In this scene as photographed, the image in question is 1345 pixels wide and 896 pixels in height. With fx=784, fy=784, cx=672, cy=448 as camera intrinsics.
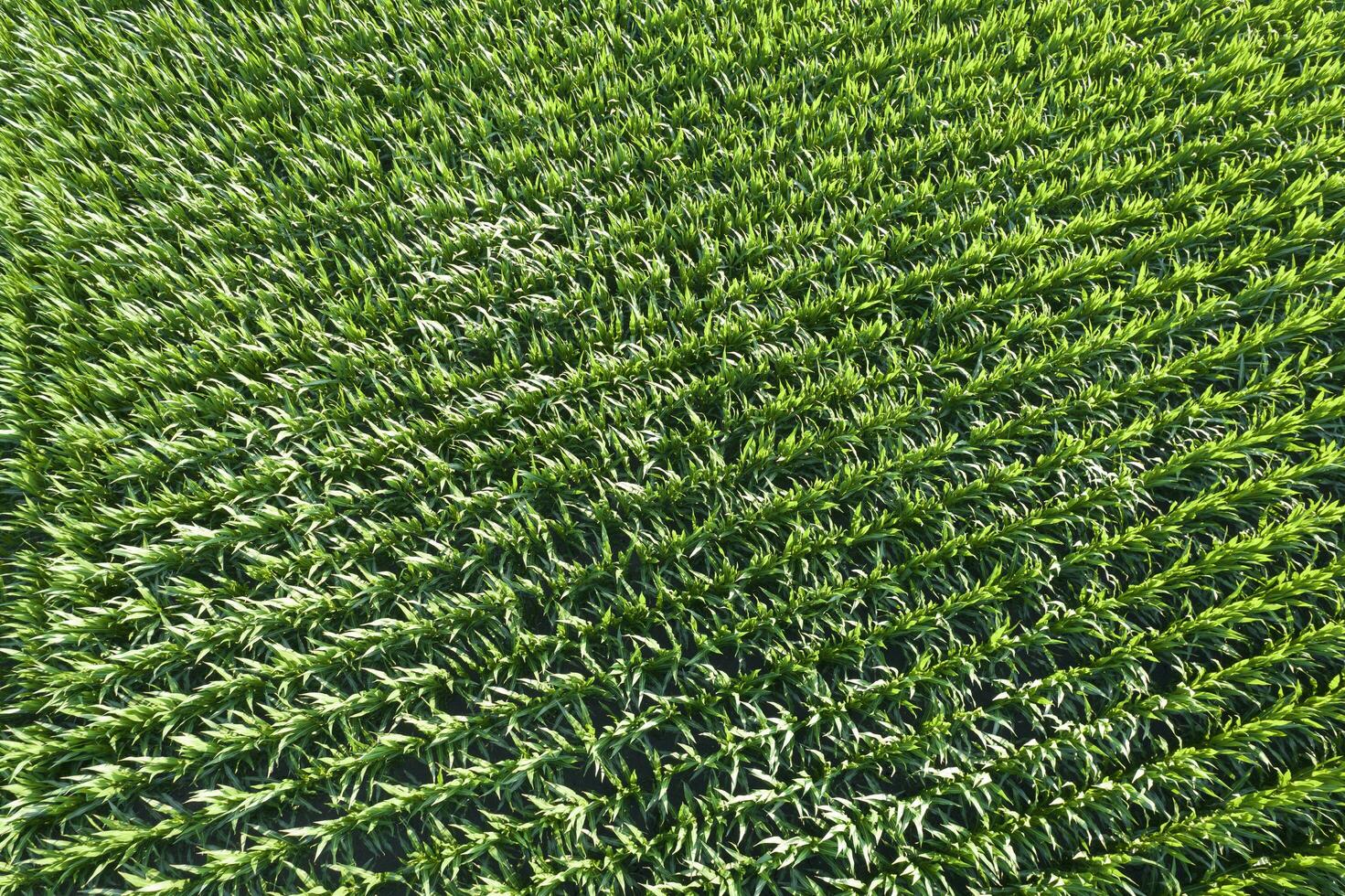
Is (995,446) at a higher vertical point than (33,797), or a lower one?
higher

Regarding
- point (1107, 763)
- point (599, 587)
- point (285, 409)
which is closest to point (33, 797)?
point (285, 409)

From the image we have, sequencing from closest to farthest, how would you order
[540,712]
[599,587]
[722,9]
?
[540,712], [599,587], [722,9]

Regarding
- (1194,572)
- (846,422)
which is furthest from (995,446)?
(1194,572)

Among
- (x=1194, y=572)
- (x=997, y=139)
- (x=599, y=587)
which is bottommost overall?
(x=1194, y=572)

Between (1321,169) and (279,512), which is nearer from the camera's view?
(279,512)

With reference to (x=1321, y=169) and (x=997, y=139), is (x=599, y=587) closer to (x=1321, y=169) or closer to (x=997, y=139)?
(x=997, y=139)

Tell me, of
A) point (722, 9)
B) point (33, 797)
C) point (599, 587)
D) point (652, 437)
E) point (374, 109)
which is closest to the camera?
point (33, 797)
